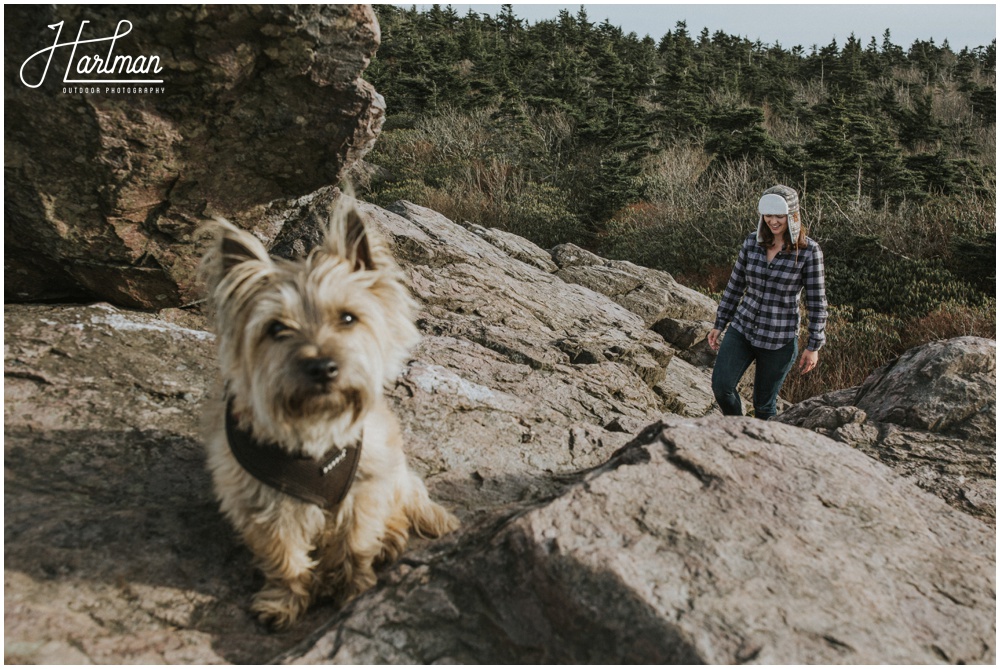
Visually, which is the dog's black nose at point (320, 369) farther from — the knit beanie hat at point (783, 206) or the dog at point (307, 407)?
the knit beanie hat at point (783, 206)

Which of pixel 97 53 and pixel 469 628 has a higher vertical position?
pixel 97 53

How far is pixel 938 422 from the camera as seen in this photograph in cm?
477

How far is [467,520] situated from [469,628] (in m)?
1.06

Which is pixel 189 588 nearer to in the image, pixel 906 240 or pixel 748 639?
pixel 748 639

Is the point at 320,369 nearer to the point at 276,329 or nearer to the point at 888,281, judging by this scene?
the point at 276,329

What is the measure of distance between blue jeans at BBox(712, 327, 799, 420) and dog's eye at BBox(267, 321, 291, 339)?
4435 mm

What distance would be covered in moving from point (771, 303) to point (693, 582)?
153 inches

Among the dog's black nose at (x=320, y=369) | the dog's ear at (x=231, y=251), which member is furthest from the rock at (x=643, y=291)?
the dog's black nose at (x=320, y=369)

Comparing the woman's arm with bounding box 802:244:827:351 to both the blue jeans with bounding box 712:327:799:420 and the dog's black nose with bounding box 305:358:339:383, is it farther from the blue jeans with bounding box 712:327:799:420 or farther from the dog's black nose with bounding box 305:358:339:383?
the dog's black nose with bounding box 305:358:339:383

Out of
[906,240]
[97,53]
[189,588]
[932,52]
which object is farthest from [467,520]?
[932,52]

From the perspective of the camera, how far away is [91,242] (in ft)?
15.1

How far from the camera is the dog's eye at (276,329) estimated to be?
2.94 m

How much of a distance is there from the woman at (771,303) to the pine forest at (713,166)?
442cm

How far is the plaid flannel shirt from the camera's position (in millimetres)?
5727
